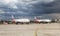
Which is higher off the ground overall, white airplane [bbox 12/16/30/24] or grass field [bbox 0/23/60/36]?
white airplane [bbox 12/16/30/24]

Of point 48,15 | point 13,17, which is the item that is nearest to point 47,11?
point 48,15

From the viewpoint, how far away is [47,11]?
228 cm

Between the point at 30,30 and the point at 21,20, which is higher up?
the point at 21,20

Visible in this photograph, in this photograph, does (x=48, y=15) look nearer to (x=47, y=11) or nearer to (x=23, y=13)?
(x=47, y=11)

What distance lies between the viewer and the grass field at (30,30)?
7.37ft

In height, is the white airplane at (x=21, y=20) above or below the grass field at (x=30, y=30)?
above

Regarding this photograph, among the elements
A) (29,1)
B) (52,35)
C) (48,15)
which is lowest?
(52,35)

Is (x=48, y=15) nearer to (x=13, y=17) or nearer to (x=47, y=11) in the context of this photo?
(x=47, y=11)

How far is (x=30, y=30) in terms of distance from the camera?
2.26 metres

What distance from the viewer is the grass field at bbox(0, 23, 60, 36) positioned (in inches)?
88.4

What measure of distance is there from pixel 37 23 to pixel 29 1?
0.77 ft

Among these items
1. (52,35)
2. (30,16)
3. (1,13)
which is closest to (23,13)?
(30,16)

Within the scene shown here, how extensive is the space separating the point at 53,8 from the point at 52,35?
27 centimetres

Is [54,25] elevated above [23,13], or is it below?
below
